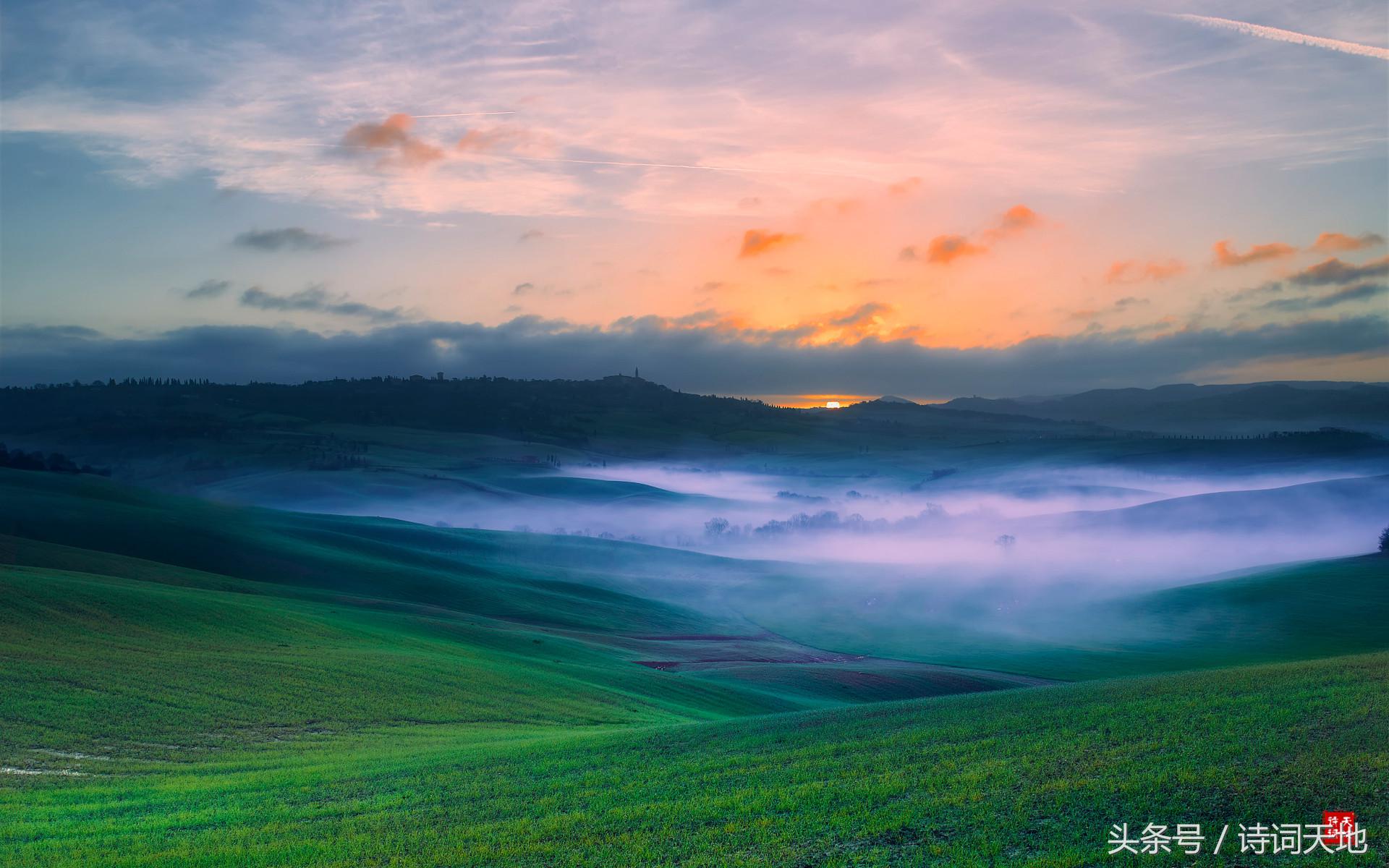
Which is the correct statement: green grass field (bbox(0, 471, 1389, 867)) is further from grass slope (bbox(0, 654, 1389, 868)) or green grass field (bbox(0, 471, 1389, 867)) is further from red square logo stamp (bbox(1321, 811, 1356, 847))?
red square logo stamp (bbox(1321, 811, 1356, 847))

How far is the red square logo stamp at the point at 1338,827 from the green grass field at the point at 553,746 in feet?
0.65

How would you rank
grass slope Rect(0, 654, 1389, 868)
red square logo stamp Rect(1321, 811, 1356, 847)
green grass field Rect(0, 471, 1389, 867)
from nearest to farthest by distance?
1. red square logo stamp Rect(1321, 811, 1356, 847)
2. grass slope Rect(0, 654, 1389, 868)
3. green grass field Rect(0, 471, 1389, 867)

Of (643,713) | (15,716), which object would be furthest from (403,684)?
(15,716)

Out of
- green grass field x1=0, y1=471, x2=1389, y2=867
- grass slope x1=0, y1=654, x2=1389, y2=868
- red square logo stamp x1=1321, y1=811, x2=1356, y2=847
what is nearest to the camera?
red square logo stamp x1=1321, y1=811, x2=1356, y2=847

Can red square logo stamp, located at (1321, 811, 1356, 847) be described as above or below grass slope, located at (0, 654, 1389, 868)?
above

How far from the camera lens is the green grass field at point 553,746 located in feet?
56.8

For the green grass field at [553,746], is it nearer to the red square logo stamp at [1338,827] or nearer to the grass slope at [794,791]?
the grass slope at [794,791]

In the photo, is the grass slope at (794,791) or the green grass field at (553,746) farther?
the green grass field at (553,746)

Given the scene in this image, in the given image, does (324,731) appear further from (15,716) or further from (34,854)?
(34,854)

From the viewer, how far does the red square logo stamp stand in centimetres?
1459

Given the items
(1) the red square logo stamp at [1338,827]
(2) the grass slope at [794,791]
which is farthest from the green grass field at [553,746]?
(1) the red square logo stamp at [1338,827]

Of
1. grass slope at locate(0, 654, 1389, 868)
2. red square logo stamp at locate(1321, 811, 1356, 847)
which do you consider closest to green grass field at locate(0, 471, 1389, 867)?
grass slope at locate(0, 654, 1389, 868)

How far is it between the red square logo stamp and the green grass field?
0.65 feet

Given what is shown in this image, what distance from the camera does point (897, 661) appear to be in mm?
78062
